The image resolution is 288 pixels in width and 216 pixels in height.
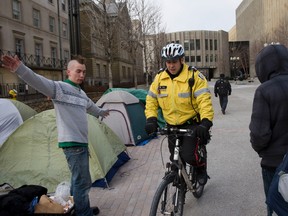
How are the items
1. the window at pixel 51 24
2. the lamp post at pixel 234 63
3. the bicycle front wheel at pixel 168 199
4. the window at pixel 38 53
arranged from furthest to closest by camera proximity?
the lamp post at pixel 234 63 < the window at pixel 51 24 < the window at pixel 38 53 < the bicycle front wheel at pixel 168 199

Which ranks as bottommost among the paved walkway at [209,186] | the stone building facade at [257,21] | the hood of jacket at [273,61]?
the paved walkway at [209,186]

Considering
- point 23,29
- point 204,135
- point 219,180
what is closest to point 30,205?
point 204,135

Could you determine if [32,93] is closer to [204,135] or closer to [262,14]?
[204,135]

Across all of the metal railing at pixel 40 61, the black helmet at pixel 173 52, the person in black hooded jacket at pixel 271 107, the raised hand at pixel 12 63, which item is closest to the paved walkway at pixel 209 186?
the black helmet at pixel 173 52

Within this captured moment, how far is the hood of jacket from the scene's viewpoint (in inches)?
110

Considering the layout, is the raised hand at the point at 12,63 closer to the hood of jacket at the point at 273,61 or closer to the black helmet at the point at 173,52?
the black helmet at the point at 173,52

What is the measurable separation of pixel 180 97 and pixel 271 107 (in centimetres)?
134

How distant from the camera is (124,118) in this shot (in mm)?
9258

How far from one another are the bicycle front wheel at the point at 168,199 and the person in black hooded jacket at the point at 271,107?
3.51 feet

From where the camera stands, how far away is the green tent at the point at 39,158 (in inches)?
216

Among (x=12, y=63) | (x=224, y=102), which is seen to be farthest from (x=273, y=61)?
(x=224, y=102)

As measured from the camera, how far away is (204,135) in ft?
11.4

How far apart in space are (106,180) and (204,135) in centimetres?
283

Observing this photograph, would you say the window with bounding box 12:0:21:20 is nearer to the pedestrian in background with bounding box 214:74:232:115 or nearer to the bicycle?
the pedestrian in background with bounding box 214:74:232:115
